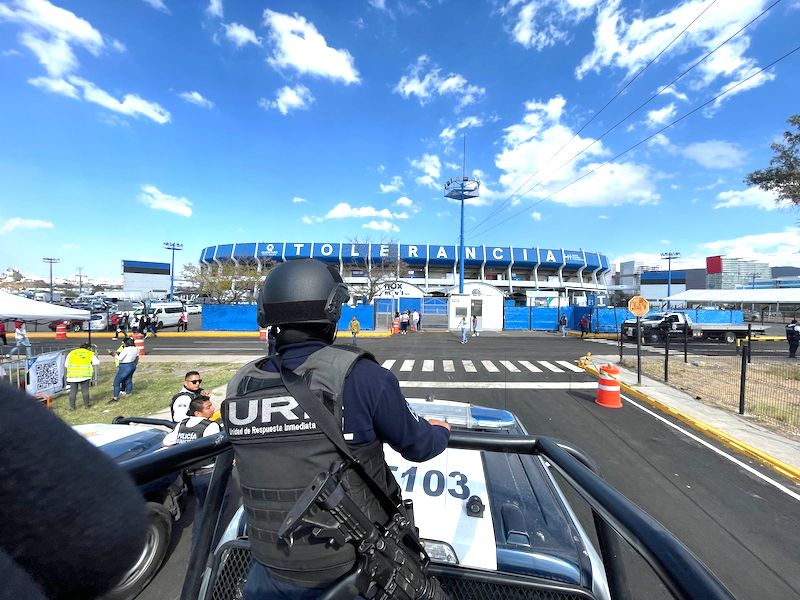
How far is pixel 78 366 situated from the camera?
25.7ft

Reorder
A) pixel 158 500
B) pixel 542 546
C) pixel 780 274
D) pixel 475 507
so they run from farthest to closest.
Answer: pixel 780 274
pixel 158 500
pixel 475 507
pixel 542 546

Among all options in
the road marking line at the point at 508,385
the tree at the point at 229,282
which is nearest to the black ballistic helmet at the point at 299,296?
the road marking line at the point at 508,385

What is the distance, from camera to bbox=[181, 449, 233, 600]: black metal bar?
1762 millimetres

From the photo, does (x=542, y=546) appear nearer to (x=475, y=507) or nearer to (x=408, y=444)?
(x=475, y=507)

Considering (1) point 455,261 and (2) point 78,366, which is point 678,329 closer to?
(2) point 78,366

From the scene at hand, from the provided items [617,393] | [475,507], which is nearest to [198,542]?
[475,507]

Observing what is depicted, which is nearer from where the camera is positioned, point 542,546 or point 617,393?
point 542,546

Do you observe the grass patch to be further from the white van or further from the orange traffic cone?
the white van

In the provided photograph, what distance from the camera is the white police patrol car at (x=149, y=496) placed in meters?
3.02

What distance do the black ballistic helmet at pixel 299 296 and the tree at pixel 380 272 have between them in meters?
33.4

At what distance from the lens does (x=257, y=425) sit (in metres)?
1.29

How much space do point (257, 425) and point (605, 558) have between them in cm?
162

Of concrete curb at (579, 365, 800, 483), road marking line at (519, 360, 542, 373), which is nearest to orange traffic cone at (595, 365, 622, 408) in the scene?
concrete curb at (579, 365, 800, 483)

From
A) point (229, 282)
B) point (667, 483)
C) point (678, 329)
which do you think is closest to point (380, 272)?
point (229, 282)
